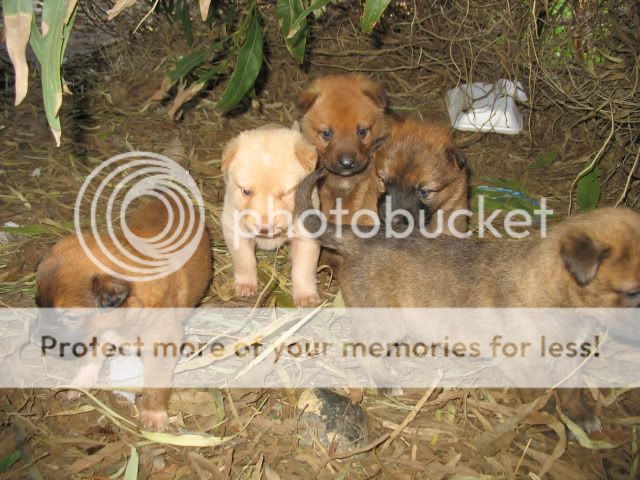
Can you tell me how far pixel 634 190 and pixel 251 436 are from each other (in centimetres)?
396

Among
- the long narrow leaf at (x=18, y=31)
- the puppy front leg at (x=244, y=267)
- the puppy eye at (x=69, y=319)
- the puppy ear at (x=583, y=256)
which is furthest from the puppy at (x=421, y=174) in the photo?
the long narrow leaf at (x=18, y=31)

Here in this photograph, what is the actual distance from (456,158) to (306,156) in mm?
1191

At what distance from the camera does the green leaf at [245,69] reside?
4.34 metres

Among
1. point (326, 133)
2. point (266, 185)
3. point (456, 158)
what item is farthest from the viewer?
point (326, 133)

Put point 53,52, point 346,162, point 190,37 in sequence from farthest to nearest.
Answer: point 190,37
point 346,162
point 53,52

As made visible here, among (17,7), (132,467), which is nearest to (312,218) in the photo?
(132,467)

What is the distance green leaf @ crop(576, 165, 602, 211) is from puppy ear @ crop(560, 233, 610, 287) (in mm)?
2302

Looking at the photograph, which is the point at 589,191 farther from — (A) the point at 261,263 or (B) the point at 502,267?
(A) the point at 261,263

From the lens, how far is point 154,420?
11.2ft

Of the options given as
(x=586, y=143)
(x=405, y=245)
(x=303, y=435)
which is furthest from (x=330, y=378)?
(x=586, y=143)

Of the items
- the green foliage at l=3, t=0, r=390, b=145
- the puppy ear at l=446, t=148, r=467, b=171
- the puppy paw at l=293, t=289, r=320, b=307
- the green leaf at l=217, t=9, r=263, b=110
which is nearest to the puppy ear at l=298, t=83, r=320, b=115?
the green foliage at l=3, t=0, r=390, b=145

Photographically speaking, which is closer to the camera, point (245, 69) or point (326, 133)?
point (245, 69)

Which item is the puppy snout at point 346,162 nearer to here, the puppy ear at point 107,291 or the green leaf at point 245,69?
the green leaf at point 245,69

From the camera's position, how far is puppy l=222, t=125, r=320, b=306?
3789mm
